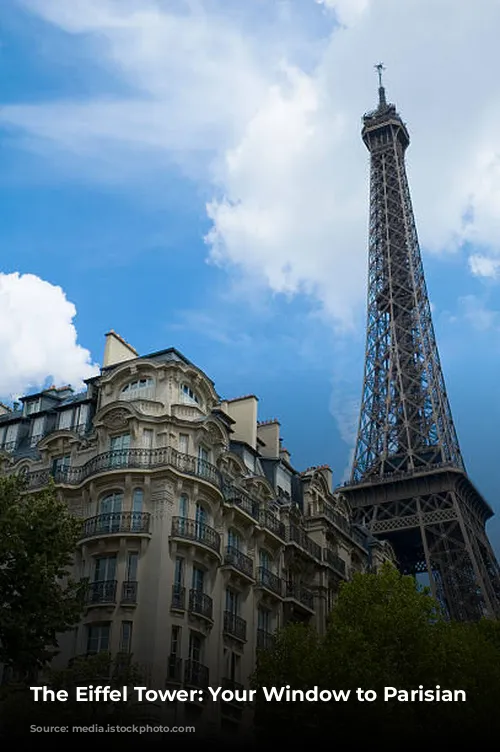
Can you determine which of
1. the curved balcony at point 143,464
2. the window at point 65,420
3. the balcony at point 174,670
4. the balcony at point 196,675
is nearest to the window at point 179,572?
the balcony at point 174,670

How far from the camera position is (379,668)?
27.2 metres

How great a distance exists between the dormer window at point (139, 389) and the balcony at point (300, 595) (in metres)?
9.43

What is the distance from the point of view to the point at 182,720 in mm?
28594

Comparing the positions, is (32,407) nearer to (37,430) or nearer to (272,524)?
(37,430)

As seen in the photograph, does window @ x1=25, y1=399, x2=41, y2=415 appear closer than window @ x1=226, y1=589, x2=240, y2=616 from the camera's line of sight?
No

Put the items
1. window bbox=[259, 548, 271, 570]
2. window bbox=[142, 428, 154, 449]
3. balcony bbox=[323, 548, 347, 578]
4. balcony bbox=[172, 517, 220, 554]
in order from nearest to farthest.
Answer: balcony bbox=[172, 517, 220, 554] → window bbox=[142, 428, 154, 449] → window bbox=[259, 548, 271, 570] → balcony bbox=[323, 548, 347, 578]

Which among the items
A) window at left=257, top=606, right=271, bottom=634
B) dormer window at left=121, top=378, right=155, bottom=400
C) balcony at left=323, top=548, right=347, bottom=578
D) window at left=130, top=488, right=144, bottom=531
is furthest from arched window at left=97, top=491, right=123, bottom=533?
balcony at left=323, top=548, right=347, bottom=578

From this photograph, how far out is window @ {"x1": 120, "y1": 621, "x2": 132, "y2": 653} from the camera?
29.0 metres

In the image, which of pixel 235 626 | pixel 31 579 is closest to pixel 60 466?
pixel 235 626

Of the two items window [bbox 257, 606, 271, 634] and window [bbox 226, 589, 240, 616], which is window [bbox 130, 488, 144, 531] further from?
window [bbox 257, 606, 271, 634]

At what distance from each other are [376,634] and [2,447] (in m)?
17.8

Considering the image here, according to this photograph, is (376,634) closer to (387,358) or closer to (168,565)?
(168,565)

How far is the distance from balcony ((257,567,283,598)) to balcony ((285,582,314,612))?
0.56 meters

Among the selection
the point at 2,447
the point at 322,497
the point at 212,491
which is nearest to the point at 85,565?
the point at 212,491
